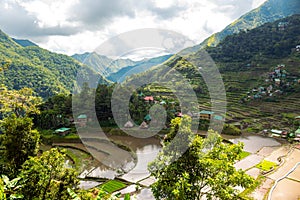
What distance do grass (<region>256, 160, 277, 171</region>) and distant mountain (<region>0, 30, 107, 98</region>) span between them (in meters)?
14.3

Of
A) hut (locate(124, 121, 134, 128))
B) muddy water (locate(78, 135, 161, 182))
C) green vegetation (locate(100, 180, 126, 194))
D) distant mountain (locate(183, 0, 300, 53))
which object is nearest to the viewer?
green vegetation (locate(100, 180, 126, 194))

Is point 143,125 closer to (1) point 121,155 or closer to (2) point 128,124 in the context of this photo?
(2) point 128,124

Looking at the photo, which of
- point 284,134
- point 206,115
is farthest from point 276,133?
point 206,115

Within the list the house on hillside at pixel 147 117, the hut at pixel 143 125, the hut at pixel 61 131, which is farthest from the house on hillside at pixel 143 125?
the hut at pixel 61 131

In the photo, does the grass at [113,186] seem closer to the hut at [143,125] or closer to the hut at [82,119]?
the hut at [143,125]

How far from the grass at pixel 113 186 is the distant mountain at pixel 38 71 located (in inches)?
411

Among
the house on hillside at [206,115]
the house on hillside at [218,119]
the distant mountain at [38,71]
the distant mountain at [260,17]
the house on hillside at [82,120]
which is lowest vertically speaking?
the house on hillside at [218,119]

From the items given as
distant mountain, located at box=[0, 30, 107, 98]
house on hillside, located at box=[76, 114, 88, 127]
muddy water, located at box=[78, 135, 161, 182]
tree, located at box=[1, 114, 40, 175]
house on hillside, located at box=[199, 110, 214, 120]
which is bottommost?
muddy water, located at box=[78, 135, 161, 182]

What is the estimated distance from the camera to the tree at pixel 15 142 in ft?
20.5

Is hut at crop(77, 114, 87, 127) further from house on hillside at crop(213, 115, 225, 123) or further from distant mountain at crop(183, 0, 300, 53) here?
distant mountain at crop(183, 0, 300, 53)

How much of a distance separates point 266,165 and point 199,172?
10507mm

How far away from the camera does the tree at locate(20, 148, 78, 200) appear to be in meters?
4.82

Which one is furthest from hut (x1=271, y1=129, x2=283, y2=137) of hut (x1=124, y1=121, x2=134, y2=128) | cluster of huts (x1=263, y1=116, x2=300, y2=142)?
hut (x1=124, y1=121, x2=134, y2=128)

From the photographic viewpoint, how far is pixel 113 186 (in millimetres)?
11797
